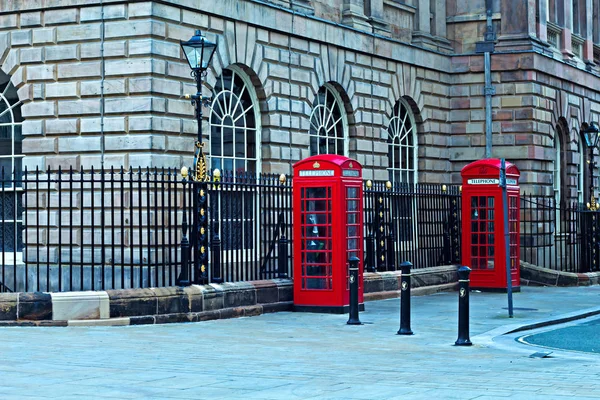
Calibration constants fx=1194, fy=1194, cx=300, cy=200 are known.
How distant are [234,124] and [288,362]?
11.2 meters

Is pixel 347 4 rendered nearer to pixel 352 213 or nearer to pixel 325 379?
pixel 352 213

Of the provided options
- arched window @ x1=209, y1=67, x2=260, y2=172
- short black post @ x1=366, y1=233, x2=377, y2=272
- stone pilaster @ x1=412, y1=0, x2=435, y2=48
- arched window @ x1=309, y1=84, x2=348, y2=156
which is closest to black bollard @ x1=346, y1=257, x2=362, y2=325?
short black post @ x1=366, y1=233, x2=377, y2=272

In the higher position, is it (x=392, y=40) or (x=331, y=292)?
(x=392, y=40)

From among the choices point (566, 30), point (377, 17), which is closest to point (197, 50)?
point (377, 17)

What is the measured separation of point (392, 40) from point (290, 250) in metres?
10.4

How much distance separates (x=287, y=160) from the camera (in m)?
23.9

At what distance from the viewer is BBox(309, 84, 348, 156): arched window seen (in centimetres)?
2572

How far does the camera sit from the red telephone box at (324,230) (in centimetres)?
1780

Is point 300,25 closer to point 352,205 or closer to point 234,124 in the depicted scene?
point 234,124

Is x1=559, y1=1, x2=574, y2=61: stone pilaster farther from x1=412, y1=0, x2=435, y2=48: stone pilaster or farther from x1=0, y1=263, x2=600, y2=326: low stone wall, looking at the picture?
→ x1=0, y1=263, x2=600, y2=326: low stone wall

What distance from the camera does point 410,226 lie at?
22672 mm

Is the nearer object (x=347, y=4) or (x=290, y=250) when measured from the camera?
(x=290, y=250)

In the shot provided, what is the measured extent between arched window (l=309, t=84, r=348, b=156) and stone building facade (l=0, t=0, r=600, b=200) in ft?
0.11

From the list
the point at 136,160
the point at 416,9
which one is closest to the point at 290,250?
the point at 136,160
